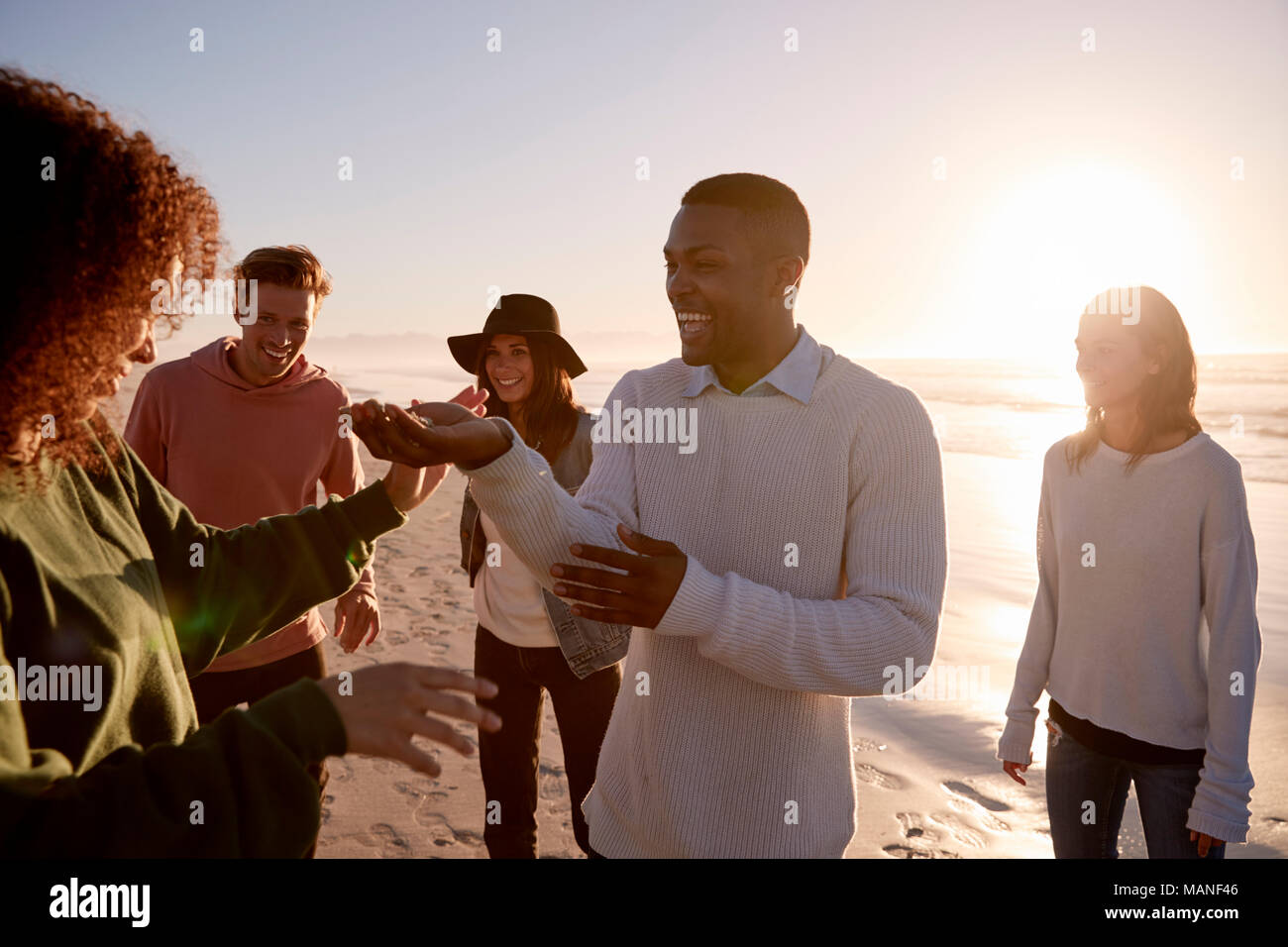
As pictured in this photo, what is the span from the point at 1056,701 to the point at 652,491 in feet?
6.20

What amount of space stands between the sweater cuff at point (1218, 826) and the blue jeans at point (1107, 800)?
0.29 ft

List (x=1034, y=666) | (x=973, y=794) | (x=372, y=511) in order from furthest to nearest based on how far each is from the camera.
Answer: (x=973, y=794) < (x=1034, y=666) < (x=372, y=511)

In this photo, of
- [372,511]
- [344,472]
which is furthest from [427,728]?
[344,472]

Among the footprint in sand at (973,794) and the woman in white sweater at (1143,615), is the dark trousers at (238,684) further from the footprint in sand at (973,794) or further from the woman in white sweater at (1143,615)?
the footprint in sand at (973,794)

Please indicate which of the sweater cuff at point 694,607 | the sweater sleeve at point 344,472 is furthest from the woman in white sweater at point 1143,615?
the sweater sleeve at point 344,472

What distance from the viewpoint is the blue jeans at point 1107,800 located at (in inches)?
102

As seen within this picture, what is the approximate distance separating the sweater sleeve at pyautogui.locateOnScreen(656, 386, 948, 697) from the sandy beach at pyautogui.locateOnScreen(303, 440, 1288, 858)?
2.65 metres

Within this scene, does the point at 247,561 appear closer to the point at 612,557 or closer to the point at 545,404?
the point at 612,557

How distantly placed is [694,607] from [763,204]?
1282 millimetres

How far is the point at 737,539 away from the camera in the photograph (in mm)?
2170

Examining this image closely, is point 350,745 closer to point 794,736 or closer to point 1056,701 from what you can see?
point 794,736

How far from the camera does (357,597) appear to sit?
12.8 ft

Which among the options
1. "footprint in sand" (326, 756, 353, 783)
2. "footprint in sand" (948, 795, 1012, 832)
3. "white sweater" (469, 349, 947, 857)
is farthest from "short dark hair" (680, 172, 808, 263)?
"footprint in sand" (326, 756, 353, 783)
